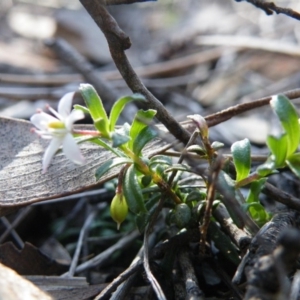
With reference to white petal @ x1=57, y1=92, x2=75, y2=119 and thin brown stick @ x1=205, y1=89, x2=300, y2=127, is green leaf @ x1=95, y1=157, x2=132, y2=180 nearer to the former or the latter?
white petal @ x1=57, y1=92, x2=75, y2=119

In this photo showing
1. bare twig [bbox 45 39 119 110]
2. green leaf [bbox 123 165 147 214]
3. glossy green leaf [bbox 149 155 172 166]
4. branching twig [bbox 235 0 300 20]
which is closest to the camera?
green leaf [bbox 123 165 147 214]

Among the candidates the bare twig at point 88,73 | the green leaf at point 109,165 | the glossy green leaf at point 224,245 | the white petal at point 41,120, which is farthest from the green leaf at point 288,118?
the bare twig at point 88,73

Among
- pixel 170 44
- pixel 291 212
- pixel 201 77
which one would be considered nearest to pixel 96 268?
pixel 291 212

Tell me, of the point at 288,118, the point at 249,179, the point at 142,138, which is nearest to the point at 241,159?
the point at 249,179

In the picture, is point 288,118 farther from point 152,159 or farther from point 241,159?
point 152,159

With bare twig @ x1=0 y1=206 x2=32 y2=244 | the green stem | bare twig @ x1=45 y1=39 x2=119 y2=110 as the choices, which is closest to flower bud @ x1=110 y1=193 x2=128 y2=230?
Answer: the green stem

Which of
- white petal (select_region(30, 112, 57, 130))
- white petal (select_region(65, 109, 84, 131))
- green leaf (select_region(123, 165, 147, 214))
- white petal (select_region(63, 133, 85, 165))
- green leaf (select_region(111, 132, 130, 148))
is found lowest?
green leaf (select_region(123, 165, 147, 214))
